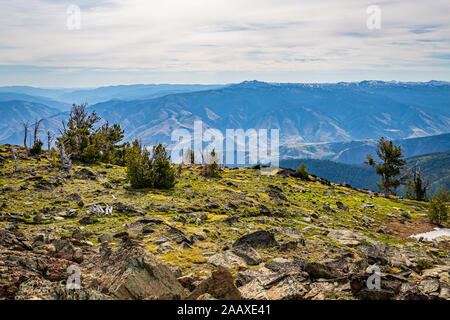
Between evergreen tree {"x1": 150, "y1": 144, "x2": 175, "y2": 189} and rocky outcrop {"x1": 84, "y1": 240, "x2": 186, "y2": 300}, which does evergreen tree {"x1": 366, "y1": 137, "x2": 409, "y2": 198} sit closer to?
evergreen tree {"x1": 150, "y1": 144, "x2": 175, "y2": 189}

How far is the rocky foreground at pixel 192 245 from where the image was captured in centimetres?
1025

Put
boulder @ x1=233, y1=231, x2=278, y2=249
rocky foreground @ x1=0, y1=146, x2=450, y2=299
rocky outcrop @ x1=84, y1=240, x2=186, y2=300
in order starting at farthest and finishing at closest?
boulder @ x1=233, y1=231, x2=278, y2=249 < rocky foreground @ x1=0, y1=146, x2=450, y2=299 < rocky outcrop @ x1=84, y1=240, x2=186, y2=300

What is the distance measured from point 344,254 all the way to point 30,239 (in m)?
16.0

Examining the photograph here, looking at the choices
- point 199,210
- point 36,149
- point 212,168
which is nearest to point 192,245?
point 199,210

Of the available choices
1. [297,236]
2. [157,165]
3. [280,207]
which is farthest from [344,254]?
[157,165]

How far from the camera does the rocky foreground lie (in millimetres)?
10250

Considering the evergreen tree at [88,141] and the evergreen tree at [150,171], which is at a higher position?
the evergreen tree at [88,141]

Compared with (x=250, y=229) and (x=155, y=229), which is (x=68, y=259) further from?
(x=250, y=229)

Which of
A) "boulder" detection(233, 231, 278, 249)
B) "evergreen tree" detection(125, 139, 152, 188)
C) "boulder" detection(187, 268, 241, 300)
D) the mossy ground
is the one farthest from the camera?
"evergreen tree" detection(125, 139, 152, 188)

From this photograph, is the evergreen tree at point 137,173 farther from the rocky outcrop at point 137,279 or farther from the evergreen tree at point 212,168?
the rocky outcrop at point 137,279

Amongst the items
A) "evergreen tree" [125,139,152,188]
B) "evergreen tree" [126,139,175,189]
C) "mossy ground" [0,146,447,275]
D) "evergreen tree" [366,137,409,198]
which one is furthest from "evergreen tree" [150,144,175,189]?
"evergreen tree" [366,137,409,198]

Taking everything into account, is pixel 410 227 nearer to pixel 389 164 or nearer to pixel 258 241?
pixel 258 241

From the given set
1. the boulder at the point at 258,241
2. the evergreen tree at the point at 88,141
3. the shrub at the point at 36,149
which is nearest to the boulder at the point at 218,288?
the boulder at the point at 258,241

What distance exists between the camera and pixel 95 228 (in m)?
18.4
